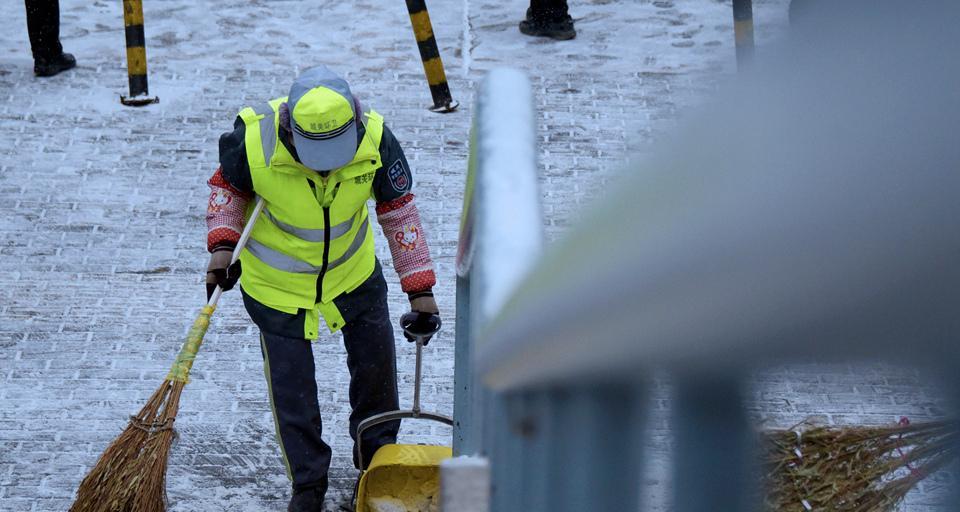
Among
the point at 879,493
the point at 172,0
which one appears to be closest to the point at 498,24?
the point at 172,0

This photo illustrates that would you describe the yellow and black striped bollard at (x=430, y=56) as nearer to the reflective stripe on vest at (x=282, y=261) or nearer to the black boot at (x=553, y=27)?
the black boot at (x=553, y=27)

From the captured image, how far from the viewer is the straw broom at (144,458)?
12.2 feet

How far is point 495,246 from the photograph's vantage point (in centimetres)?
95

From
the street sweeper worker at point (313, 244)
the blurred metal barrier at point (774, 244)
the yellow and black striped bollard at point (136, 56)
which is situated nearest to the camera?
the blurred metal barrier at point (774, 244)

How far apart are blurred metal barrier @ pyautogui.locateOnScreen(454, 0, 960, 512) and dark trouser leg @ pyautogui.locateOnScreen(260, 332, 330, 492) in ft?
10.1

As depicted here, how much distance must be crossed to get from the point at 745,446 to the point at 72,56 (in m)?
7.62

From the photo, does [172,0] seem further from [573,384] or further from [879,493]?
[573,384]

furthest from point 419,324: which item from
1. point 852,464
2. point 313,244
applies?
point 852,464

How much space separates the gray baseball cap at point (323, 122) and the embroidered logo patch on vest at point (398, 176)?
24 centimetres

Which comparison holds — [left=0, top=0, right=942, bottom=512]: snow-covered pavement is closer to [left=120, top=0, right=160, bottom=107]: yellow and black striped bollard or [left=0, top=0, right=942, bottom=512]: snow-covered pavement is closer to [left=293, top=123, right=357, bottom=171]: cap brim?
[left=120, top=0, right=160, bottom=107]: yellow and black striped bollard

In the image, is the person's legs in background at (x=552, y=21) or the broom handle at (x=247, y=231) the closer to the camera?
the broom handle at (x=247, y=231)

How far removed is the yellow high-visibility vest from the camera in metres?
3.46

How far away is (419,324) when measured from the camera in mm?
3570

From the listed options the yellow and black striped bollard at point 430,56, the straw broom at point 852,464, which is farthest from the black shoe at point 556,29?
the straw broom at point 852,464
